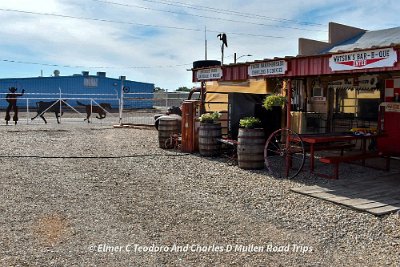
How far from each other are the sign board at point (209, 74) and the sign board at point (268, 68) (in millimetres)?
1390

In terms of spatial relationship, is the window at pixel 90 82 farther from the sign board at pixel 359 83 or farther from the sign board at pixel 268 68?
the sign board at pixel 268 68

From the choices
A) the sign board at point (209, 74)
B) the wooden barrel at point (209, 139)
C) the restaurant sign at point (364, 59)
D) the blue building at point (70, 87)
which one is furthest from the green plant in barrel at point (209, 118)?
the blue building at point (70, 87)

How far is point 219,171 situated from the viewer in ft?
31.0

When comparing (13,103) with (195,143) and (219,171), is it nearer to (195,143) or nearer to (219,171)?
(195,143)

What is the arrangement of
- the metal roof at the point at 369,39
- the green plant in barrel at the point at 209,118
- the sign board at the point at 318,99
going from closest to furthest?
the green plant in barrel at the point at 209,118 < the sign board at the point at 318,99 < the metal roof at the point at 369,39

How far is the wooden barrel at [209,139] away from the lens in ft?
37.1

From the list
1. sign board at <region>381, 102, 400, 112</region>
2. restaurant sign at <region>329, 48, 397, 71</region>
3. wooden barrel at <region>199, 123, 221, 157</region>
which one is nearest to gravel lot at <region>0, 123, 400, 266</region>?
wooden barrel at <region>199, 123, 221, 157</region>

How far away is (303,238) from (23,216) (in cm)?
385

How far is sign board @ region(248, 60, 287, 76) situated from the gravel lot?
233 cm

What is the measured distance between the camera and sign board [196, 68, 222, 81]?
36.7 ft

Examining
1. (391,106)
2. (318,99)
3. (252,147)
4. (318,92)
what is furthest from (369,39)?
(252,147)

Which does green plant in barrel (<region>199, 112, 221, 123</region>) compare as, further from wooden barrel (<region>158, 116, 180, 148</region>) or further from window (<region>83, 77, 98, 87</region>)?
window (<region>83, 77, 98, 87</region>)

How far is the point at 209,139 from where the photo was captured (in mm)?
11398

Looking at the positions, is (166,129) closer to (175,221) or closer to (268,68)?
(268,68)
